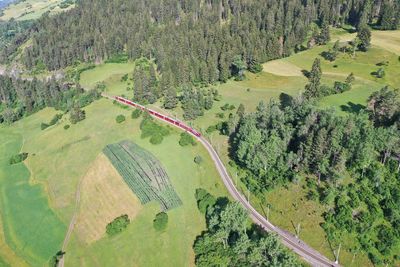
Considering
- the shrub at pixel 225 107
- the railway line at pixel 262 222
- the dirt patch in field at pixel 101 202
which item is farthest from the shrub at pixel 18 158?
the shrub at pixel 225 107

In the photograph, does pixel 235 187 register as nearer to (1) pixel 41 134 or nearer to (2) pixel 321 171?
(2) pixel 321 171

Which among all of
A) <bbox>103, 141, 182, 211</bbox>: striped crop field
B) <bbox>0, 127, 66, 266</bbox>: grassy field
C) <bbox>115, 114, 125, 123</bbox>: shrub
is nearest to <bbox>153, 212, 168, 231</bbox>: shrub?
<bbox>103, 141, 182, 211</bbox>: striped crop field

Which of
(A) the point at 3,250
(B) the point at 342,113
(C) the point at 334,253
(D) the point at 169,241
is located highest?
(B) the point at 342,113

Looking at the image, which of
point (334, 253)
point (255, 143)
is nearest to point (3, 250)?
point (255, 143)

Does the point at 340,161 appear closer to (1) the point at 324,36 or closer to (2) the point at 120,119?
(2) the point at 120,119

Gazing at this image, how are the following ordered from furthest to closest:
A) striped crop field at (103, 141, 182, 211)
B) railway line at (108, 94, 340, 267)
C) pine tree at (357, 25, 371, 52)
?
pine tree at (357, 25, 371, 52) → striped crop field at (103, 141, 182, 211) → railway line at (108, 94, 340, 267)

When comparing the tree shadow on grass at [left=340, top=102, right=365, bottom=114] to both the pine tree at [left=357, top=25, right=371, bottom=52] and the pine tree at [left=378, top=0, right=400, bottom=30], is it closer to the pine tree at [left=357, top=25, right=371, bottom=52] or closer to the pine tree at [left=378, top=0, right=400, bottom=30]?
the pine tree at [left=357, top=25, right=371, bottom=52]
